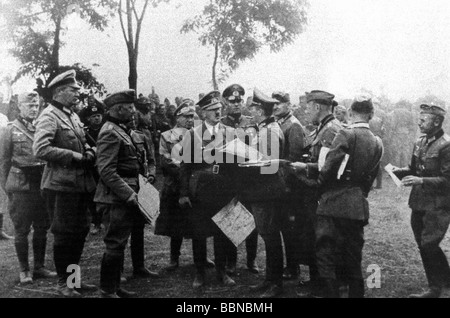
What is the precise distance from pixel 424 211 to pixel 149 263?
370cm

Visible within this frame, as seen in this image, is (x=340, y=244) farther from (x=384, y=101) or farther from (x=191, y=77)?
(x=384, y=101)

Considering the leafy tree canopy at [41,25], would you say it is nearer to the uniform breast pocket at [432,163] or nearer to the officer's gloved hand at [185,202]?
the officer's gloved hand at [185,202]

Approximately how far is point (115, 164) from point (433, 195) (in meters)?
3.39

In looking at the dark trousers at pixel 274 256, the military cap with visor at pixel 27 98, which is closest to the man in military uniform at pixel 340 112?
the dark trousers at pixel 274 256

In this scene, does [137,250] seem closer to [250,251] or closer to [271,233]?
[250,251]

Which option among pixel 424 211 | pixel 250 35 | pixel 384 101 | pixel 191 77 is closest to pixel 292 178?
pixel 424 211

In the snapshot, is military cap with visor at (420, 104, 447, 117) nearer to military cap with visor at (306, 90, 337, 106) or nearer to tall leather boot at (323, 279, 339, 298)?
military cap with visor at (306, 90, 337, 106)

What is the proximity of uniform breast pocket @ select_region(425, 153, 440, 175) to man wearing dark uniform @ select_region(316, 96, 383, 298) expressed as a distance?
2.36ft

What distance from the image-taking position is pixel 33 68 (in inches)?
313

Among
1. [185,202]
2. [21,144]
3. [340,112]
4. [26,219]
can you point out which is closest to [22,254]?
[26,219]

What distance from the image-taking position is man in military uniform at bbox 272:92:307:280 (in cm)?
505

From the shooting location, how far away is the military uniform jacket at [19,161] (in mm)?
5363

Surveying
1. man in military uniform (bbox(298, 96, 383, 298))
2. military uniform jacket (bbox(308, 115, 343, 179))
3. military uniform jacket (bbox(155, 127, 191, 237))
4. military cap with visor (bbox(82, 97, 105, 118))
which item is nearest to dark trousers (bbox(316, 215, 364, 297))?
man in military uniform (bbox(298, 96, 383, 298))
